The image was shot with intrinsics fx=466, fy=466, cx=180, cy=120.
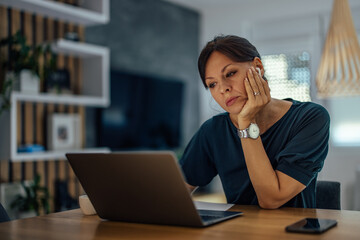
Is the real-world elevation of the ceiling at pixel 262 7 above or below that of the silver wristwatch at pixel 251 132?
above

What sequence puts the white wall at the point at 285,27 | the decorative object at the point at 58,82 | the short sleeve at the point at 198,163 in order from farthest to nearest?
the white wall at the point at 285,27
the decorative object at the point at 58,82
the short sleeve at the point at 198,163

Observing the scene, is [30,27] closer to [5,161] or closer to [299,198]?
[5,161]

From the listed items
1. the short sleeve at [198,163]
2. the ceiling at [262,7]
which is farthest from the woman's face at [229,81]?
the ceiling at [262,7]

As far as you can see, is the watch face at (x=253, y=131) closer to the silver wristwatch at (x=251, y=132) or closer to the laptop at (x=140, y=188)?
the silver wristwatch at (x=251, y=132)

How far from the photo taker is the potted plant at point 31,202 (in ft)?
11.2

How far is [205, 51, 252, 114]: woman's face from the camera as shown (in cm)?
148

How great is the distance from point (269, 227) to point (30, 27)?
336cm

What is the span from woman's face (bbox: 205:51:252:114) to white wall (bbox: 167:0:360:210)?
398cm

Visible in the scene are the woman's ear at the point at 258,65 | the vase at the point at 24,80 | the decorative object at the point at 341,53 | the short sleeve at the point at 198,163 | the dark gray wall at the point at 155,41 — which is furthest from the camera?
the dark gray wall at the point at 155,41

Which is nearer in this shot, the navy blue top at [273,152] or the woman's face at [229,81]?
the navy blue top at [273,152]

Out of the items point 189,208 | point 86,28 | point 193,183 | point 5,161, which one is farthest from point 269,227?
point 86,28

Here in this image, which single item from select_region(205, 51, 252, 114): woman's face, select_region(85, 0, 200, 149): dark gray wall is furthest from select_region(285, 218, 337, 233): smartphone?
select_region(85, 0, 200, 149): dark gray wall

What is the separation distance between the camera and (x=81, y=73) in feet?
14.1

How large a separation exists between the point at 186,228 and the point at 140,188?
14 cm
